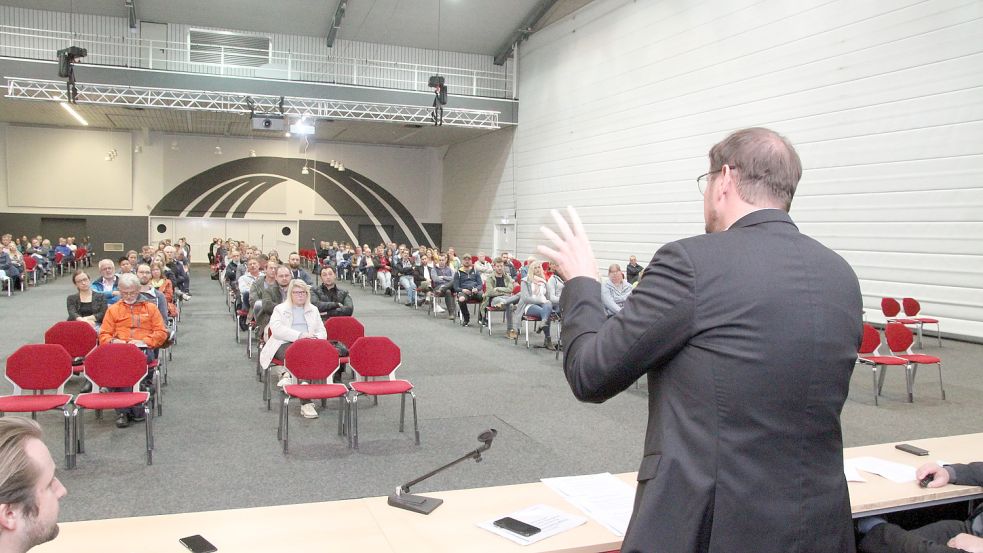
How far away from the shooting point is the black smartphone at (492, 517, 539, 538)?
1.94 m

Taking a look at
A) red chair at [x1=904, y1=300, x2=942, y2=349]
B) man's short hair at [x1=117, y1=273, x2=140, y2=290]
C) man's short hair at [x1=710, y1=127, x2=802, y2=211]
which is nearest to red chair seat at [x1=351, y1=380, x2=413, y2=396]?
man's short hair at [x1=117, y1=273, x2=140, y2=290]

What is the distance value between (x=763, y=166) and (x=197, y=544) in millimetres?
1707

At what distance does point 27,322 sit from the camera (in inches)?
387

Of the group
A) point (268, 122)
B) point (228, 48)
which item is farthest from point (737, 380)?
point (228, 48)

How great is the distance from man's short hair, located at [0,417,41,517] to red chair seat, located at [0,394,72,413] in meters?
3.57

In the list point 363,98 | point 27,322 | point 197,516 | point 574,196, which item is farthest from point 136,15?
point 197,516

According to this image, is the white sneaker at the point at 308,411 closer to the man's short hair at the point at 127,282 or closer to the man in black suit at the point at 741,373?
the man's short hair at the point at 127,282

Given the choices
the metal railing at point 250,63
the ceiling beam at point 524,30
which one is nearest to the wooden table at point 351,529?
the metal railing at point 250,63

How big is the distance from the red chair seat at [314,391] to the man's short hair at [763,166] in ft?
13.0

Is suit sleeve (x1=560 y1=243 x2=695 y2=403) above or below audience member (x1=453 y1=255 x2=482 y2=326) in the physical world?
above

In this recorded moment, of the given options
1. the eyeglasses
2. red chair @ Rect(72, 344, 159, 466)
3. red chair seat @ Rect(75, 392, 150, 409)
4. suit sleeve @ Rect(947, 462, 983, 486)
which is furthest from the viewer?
red chair @ Rect(72, 344, 159, 466)

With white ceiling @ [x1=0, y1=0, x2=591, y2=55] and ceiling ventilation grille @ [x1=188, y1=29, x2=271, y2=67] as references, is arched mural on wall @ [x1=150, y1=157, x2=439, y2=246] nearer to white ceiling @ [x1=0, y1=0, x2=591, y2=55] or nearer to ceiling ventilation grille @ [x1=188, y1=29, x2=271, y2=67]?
ceiling ventilation grille @ [x1=188, y1=29, x2=271, y2=67]

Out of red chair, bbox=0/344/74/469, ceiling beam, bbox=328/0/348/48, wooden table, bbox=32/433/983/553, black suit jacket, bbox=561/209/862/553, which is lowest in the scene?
red chair, bbox=0/344/74/469

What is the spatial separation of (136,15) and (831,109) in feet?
55.7
